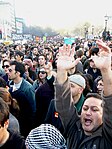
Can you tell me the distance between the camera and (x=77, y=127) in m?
3.05

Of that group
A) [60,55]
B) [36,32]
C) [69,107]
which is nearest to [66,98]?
[69,107]

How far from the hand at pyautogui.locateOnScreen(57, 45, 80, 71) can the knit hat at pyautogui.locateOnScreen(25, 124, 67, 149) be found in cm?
83

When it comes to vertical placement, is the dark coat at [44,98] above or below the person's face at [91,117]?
below

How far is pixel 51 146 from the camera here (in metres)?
2.27

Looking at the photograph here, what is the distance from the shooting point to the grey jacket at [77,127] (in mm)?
2748

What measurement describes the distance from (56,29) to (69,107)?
123545 mm

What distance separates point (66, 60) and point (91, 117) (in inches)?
24.5

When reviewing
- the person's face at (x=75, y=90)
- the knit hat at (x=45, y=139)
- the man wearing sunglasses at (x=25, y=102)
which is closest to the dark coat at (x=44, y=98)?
the man wearing sunglasses at (x=25, y=102)

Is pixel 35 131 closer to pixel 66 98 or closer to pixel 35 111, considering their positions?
pixel 66 98

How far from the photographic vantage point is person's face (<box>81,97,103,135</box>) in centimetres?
290

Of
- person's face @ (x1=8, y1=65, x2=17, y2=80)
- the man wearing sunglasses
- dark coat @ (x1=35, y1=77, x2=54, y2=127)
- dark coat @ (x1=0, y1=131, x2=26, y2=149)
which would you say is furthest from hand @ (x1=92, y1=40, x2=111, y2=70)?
person's face @ (x1=8, y1=65, x2=17, y2=80)

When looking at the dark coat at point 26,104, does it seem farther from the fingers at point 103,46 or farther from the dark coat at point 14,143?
the fingers at point 103,46

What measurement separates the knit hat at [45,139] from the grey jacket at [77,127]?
0.49 meters

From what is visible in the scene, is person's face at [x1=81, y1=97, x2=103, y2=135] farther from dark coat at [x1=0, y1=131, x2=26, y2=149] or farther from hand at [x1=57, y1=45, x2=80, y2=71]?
dark coat at [x1=0, y1=131, x2=26, y2=149]
